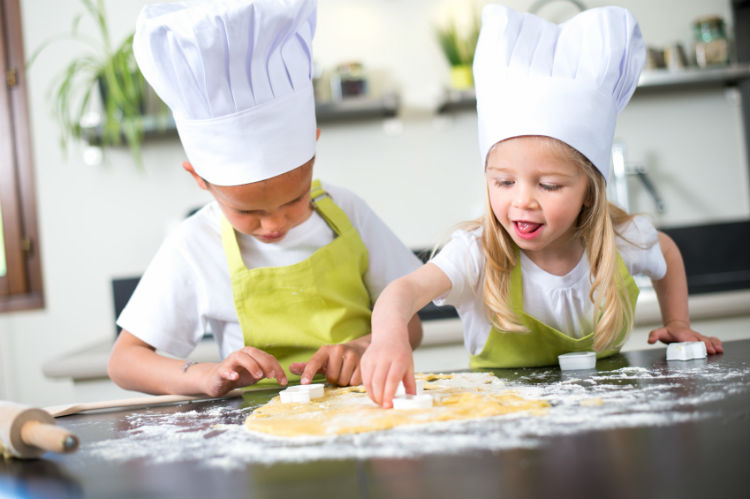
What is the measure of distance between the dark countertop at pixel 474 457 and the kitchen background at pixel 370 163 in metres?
1.65

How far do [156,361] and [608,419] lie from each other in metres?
0.66

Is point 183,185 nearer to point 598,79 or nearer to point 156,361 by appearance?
point 156,361

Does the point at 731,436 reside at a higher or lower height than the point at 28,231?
lower

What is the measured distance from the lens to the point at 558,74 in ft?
3.27

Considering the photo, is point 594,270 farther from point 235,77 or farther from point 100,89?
point 100,89

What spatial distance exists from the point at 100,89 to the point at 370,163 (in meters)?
0.86

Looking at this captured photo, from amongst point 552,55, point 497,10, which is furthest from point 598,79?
point 497,10

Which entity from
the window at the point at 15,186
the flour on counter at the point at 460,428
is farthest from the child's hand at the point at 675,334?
the window at the point at 15,186

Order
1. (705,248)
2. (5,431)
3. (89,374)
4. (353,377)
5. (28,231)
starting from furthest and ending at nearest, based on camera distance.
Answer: (28,231) < (705,248) < (89,374) < (353,377) < (5,431)

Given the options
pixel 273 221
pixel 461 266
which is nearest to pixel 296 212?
pixel 273 221

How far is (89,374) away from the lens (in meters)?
1.76

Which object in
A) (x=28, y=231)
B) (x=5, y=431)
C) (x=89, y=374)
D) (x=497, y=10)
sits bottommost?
(x=89, y=374)

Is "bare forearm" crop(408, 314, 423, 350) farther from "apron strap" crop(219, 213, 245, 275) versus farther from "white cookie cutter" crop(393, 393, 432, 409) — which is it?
"white cookie cutter" crop(393, 393, 432, 409)

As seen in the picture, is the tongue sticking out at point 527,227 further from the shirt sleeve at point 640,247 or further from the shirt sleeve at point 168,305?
the shirt sleeve at point 168,305
